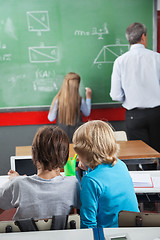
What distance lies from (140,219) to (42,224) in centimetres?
45

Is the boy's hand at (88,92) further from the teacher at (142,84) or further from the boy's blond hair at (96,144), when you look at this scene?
the boy's blond hair at (96,144)

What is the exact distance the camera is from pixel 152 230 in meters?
1.39

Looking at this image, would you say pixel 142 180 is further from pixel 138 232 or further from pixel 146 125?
pixel 146 125

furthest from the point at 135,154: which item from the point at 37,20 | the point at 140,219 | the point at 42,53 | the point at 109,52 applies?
the point at 37,20

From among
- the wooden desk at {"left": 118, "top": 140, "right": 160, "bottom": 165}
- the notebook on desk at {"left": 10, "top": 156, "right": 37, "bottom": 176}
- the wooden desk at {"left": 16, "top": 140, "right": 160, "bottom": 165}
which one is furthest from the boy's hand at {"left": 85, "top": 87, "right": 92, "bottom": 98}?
the notebook on desk at {"left": 10, "top": 156, "right": 37, "bottom": 176}

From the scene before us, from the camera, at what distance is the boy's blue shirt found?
1.62 metres

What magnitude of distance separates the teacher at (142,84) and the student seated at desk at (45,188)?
198 centimetres

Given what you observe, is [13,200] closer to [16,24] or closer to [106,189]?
[106,189]

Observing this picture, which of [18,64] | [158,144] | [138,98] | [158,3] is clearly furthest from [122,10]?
[158,144]

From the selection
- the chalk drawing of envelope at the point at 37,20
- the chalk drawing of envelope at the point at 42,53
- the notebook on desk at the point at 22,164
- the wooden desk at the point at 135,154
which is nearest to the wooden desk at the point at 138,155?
the wooden desk at the point at 135,154

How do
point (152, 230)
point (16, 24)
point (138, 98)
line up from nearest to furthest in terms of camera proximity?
point (152, 230), point (138, 98), point (16, 24)

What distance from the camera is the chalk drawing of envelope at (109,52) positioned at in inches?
159

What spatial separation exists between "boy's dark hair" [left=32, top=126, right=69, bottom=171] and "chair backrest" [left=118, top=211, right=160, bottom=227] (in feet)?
1.61

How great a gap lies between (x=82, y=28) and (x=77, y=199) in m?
2.77
